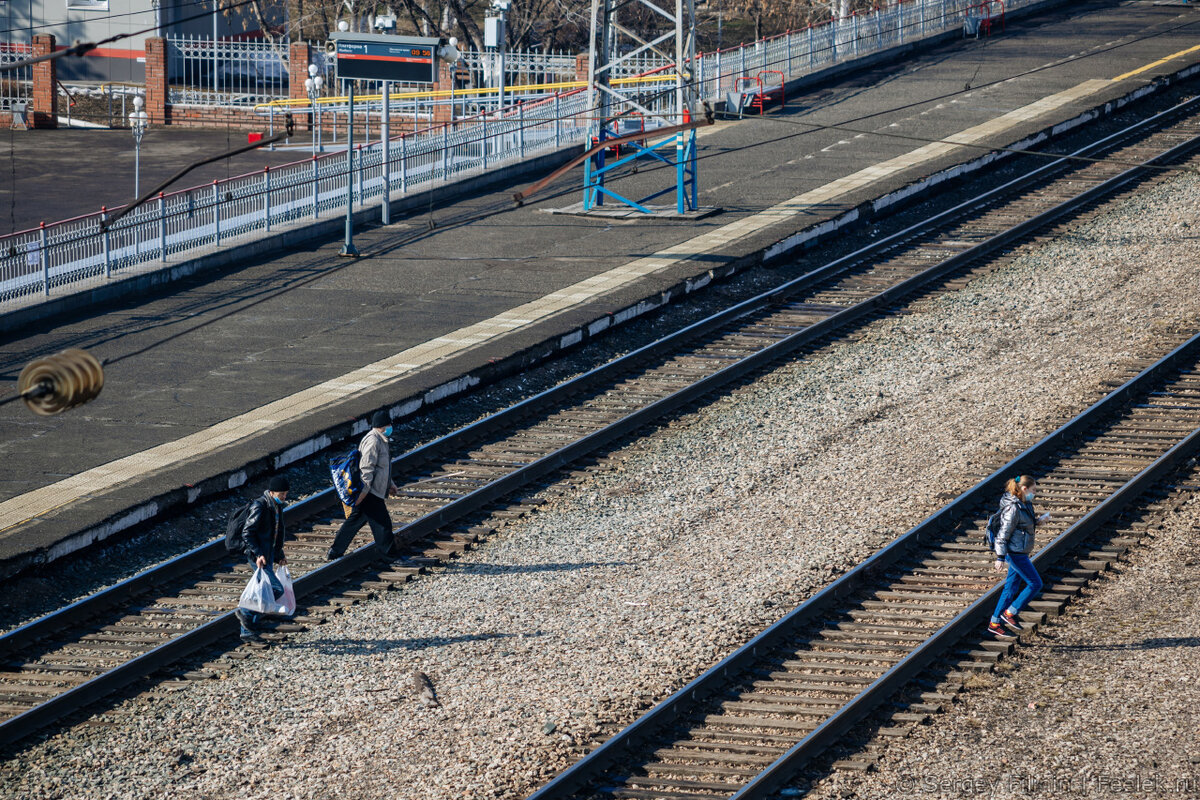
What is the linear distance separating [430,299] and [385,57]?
6318 mm

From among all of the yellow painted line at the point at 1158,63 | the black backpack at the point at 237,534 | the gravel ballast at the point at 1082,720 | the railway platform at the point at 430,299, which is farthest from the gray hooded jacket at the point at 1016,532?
the yellow painted line at the point at 1158,63

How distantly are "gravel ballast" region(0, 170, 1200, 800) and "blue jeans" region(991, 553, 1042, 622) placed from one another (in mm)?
1620

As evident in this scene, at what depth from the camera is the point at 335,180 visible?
1080 inches

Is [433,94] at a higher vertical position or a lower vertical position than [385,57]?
higher

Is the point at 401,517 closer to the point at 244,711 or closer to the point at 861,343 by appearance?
the point at 244,711

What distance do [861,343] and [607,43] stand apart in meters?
9.89

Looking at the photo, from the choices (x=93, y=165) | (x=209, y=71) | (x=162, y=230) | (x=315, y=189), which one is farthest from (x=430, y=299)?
(x=209, y=71)

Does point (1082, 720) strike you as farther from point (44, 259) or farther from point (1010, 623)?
point (44, 259)

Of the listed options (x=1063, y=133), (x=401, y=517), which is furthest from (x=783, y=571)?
(x=1063, y=133)

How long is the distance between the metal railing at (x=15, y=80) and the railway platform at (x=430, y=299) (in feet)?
30.0

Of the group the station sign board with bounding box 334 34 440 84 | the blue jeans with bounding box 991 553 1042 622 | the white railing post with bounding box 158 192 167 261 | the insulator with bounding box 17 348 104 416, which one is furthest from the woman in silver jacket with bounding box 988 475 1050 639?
→ the station sign board with bounding box 334 34 440 84

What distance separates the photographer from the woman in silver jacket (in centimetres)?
1121

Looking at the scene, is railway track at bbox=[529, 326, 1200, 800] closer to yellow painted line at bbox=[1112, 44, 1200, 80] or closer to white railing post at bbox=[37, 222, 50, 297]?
white railing post at bbox=[37, 222, 50, 297]

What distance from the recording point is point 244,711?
33.6 ft
